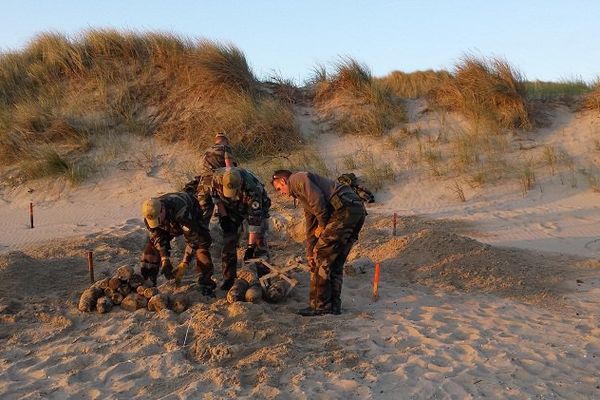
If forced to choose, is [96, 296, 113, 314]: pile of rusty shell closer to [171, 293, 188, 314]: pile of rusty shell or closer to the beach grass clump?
[171, 293, 188, 314]: pile of rusty shell

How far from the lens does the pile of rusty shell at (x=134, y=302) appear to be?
5.62 metres

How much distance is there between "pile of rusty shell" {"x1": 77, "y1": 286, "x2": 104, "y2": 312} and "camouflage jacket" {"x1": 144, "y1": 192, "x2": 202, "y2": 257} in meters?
0.66

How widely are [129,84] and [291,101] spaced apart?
3552 mm

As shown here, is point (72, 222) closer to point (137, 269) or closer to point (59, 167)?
point (59, 167)

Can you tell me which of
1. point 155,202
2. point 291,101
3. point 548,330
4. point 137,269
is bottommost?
point 548,330

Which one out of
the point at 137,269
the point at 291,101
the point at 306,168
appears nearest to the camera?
the point at 137,269

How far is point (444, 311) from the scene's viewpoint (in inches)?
219

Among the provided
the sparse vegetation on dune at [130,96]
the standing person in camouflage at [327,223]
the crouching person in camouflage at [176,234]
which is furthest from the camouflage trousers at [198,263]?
the sparse vegetation on dune at [130,96]

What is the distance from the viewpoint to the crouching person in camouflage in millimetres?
5719

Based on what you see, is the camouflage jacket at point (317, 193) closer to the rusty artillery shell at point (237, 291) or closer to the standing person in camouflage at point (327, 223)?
the standing person in camouflage at point (327, 223)

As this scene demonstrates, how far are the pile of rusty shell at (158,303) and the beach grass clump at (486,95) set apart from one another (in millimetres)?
8084

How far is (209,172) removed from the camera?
24.4ft

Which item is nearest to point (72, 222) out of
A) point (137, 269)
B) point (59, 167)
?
point (59, 167)

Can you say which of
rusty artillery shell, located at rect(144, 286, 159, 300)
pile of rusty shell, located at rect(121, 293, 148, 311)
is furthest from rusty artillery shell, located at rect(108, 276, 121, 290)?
rusty artillery shell, located at rect(144, 286, 159, 300)
